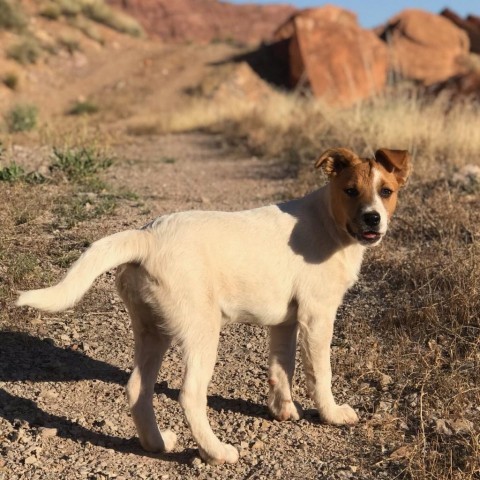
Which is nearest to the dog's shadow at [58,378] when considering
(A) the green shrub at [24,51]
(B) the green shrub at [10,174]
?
(B) the green shrub at [10,174]

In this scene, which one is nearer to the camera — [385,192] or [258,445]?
[258,445]

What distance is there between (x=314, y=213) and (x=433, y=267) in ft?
6.50

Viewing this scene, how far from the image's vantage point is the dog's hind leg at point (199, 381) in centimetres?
324

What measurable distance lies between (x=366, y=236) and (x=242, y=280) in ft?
2.47

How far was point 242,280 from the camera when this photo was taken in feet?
11.4

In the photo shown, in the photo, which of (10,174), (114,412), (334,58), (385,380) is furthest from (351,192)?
(334,58)

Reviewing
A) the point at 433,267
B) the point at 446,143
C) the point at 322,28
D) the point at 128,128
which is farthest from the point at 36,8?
the point at 433,267

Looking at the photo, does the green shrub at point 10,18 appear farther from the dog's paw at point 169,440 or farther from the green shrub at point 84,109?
the dog's paw at point 169,440

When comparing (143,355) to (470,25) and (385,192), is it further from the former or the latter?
(470,25)

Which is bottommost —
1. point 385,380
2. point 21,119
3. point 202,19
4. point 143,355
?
point 202,19

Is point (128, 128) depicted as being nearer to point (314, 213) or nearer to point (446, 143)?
point (446, 143)

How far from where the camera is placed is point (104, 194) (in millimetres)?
7828

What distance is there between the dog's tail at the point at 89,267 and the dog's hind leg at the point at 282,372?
1.08m

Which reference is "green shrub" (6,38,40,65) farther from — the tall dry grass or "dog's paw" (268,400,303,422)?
"dog's paw" (268,400,303,422)
